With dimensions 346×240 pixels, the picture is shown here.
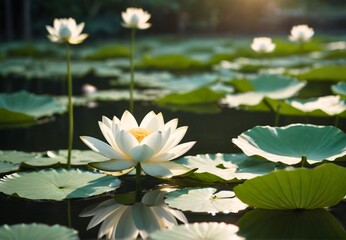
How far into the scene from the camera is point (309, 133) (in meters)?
1.58

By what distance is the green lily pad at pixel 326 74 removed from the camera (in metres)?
3.49

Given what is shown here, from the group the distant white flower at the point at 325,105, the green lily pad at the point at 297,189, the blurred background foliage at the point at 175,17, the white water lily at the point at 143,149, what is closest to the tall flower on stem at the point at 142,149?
the white water lily at the point at 143,149

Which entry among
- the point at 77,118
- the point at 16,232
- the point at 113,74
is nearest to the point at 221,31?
the point at 113,74

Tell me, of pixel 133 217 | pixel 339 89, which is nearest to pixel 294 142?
pixel 133 217

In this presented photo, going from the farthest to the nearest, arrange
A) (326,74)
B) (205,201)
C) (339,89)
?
(326,74) < (339,89) < (205,201)

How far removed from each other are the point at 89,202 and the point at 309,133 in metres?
0.67

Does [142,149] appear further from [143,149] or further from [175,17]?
[175,17]

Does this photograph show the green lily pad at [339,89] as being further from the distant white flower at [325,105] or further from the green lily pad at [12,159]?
the green lily pad at [12,159]

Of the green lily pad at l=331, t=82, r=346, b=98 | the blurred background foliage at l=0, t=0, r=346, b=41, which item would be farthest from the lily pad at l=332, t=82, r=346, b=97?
the blurred background foliage at l=0, t=0, r=346, b=41

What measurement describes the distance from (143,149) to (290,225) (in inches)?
15.0

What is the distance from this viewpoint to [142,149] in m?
1.29

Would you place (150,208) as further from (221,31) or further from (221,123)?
(221,31)

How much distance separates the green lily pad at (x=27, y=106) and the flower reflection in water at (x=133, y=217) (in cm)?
136

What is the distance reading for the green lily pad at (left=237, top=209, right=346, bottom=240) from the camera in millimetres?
1085
